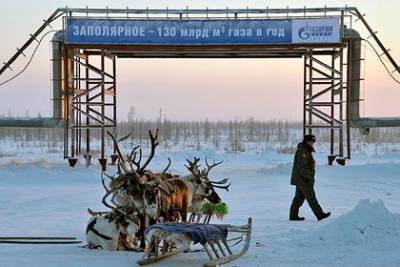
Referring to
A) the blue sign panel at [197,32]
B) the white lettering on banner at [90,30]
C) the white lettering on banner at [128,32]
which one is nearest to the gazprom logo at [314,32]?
the blue sign panel at [197,32]

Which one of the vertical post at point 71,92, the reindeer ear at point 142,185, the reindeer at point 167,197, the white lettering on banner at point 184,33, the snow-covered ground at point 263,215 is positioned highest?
the white lettering on banner at point 184,33

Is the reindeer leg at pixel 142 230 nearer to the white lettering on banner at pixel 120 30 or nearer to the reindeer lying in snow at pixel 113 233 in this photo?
the reindeer lying in snow at pixel 113 233

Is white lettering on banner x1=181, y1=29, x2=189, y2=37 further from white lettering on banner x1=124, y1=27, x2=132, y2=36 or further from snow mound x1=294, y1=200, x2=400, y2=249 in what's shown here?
snow mound x1=294, y1=200, x2=400, y2=249

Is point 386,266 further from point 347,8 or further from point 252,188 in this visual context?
point 347,8

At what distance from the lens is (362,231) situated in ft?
28.7

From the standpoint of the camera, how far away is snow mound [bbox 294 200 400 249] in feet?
27.9

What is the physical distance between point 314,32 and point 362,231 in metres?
12.6

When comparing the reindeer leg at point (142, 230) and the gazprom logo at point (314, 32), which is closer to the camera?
the reindeer leg at point (142, 230)

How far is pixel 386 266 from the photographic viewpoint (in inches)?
292

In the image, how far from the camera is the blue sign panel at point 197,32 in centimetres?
2031

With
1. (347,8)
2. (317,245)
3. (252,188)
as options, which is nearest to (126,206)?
(317,245)

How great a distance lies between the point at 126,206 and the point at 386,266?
129 inches

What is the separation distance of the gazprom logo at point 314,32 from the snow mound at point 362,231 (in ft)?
39.0

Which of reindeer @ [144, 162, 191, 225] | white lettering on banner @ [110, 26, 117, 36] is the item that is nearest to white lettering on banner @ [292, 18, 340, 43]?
Result: white lettering on banner @ [110, 26, 117, 36]
